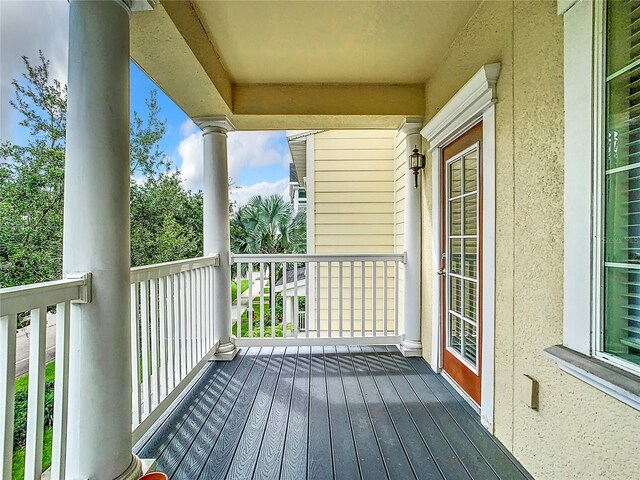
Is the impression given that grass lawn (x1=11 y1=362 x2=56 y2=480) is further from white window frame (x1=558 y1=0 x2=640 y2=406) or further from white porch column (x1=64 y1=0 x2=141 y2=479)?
white window frame (x1=558 y1=0 x2=640 y2=406)

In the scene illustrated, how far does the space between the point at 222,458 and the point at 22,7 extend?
2570 mm

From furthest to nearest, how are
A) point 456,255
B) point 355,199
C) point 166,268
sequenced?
point 355,199 < point 456,255 < point 166,268

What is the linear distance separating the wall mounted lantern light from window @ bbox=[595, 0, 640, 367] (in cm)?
210

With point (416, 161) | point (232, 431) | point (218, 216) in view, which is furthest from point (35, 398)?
point (416, 161)

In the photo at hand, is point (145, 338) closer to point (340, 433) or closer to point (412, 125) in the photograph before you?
point (340, 433)

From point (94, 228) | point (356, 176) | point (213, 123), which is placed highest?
point (213, 123)

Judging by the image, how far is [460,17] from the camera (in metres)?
2.31

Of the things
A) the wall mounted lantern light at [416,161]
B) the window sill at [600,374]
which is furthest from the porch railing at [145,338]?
the window sill at [600,374]

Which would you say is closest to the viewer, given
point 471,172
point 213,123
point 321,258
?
point 471,172

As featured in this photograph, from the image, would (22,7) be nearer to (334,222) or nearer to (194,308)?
(194,308)

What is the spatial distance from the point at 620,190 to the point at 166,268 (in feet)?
7.80

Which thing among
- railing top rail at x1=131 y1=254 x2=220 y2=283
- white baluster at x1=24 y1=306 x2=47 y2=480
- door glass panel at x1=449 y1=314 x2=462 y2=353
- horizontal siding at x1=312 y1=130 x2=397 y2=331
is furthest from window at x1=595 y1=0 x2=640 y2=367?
horizontal siding at x1=312 y1=130 x2=397 y2=331

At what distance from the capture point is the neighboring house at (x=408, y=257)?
1.25 m

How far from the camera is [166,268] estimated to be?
2260 millimetres
